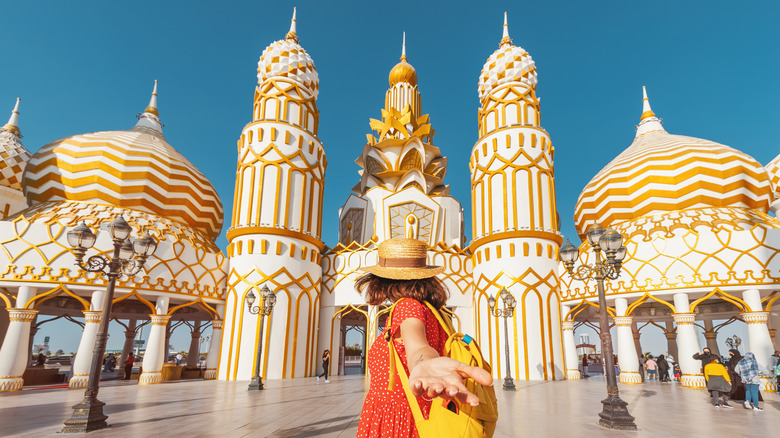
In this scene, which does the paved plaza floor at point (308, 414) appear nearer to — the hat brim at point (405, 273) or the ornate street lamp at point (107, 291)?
A: the ornate street lamp at point (107, 291)

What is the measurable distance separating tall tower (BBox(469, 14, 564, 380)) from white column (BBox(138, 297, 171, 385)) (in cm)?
1221

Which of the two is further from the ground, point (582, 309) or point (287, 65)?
point (287, 65)

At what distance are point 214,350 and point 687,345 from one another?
17492mm

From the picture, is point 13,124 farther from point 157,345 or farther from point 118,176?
point 157,345

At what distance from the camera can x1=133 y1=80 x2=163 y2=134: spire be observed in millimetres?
23533

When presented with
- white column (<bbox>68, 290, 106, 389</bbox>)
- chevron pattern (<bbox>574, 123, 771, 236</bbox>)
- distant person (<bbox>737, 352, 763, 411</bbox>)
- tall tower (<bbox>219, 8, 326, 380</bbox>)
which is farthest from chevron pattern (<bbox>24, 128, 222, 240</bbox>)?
distant person (<bbox>737, 352, 763, 411</bbox>)

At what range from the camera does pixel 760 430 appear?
6977 mm

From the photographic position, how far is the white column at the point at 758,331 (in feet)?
44.5

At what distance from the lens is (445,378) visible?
132cm

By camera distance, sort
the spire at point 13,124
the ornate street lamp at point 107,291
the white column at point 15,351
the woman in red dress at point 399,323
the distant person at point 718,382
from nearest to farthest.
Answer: the woman in red dress at point 399,323
the ornate street lamp at point 107,291
the distant person at point 718,382
the white column at point 15,351
the spire at point 13,124

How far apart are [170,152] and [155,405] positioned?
14.4m

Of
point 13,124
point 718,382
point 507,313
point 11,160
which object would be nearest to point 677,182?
point 507,313

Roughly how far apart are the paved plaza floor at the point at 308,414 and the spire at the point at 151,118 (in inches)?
616

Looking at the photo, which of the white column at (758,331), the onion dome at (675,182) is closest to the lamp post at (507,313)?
the onion dome at (675,182)
